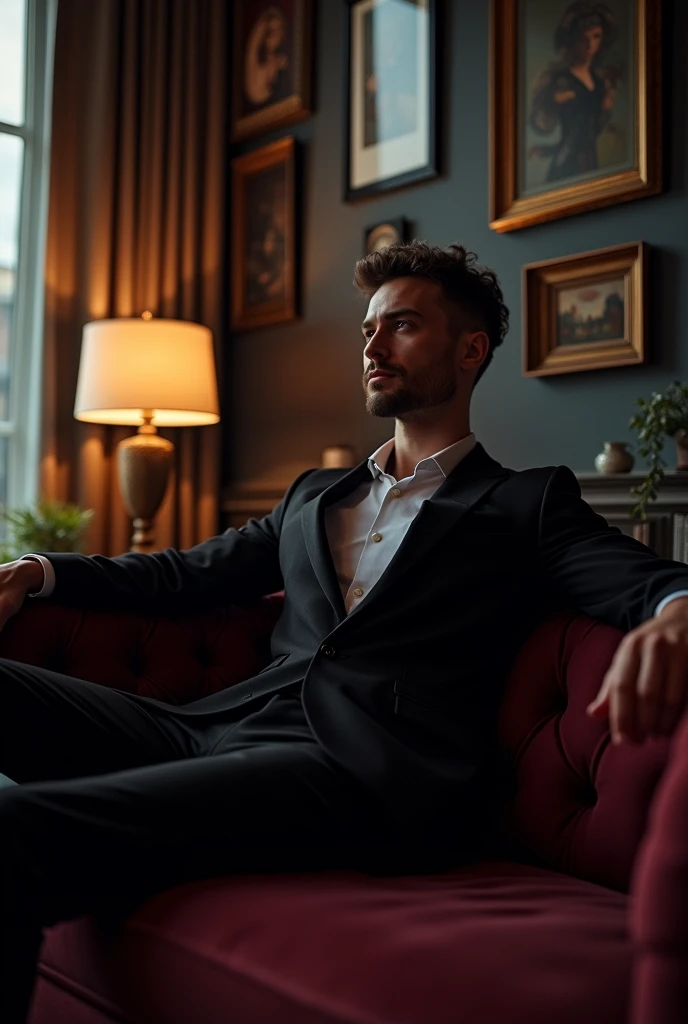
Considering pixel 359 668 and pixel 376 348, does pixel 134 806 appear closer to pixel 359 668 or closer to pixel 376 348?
pixel 359 668

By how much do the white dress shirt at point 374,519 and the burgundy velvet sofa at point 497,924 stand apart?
Result: 0.98 ft

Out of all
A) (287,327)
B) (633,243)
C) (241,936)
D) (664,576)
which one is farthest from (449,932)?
(287,327)

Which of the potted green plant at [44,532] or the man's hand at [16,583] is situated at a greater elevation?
the potted green plant at [44,532]

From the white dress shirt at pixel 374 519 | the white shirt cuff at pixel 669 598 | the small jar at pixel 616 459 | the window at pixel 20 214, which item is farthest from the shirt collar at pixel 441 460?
the window at pixel 20 214

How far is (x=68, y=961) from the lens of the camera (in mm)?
1298

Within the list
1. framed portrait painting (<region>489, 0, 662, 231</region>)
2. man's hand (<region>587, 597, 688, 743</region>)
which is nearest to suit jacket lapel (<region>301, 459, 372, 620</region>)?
man's hand (<region>587, 597, 688, 743</region>)

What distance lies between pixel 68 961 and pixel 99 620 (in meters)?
0.68

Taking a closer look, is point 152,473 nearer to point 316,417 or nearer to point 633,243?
point 316,417

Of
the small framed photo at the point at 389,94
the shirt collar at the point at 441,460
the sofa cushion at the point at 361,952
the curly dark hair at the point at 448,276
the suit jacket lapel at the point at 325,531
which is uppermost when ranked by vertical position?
the small framed photo at the point at 389,94

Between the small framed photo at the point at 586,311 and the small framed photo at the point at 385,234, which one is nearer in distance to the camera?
the small framed photo at the point at 586,311

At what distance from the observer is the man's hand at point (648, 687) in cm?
106

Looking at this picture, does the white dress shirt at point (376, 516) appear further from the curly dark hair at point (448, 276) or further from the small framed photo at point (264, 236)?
Answer: the small framed photo at point (264, 236)

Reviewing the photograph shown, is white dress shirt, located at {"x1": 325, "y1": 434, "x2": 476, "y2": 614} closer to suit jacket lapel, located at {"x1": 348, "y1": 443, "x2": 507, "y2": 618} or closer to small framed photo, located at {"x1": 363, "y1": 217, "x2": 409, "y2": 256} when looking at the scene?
suit jacket lapel, located at {"x1": 348, "y1": 443, "x2": 507, "y2": 618}

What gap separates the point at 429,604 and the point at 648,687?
1.88ft
